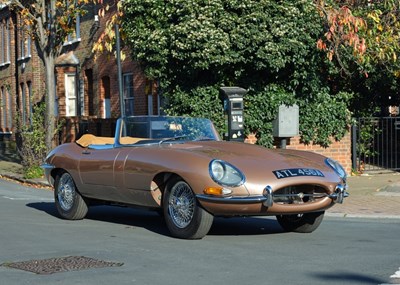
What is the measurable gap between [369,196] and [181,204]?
6.27m

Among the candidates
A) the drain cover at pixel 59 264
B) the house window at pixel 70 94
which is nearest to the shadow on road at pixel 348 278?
the drain cover at pixel 59 264

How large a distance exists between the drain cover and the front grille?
82.2 inches

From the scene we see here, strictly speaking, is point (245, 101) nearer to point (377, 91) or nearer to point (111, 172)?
point (377, 91)

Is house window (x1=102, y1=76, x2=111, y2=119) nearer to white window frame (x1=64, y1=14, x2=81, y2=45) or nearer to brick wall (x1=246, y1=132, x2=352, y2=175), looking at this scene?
white window frame (x1=64, y1=14, x2=81, y2=45)

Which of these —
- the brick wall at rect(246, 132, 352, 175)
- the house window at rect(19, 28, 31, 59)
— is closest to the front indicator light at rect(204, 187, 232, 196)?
the brick wall at rect(246, 132, 352, 175)

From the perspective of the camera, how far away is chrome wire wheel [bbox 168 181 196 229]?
8.98 metres

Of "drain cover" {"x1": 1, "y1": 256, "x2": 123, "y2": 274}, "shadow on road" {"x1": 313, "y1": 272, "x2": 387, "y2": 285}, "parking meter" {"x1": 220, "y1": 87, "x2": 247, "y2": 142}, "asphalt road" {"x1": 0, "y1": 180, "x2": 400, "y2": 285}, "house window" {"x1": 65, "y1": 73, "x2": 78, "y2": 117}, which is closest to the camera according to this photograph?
Result: "shadow on road" {"x1": 313, "y1": 272, "x2": 387, "y2": 285}

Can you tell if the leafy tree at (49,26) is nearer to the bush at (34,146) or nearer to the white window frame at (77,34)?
the bush at (34,146)

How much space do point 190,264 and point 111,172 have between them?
2.77 m

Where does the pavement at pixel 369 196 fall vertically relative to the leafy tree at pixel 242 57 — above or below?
below

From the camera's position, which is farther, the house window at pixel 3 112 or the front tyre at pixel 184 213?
the house window at pixel 3 112

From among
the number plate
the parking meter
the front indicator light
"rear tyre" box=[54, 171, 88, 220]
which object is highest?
the parking meter

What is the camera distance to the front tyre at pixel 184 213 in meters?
8.84

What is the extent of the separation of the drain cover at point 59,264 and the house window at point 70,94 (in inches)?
866
